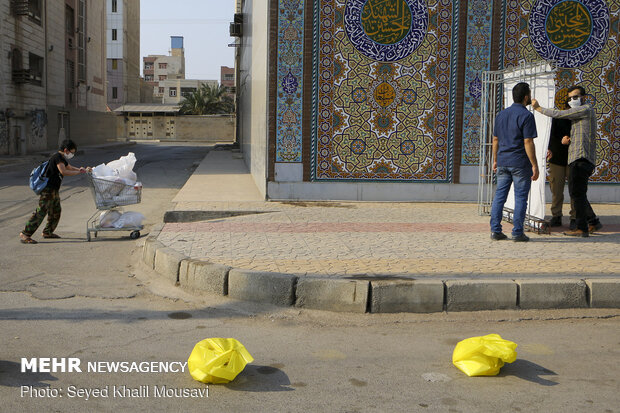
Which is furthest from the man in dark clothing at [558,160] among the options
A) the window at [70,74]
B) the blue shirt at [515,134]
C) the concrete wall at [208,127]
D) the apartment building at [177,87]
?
the apartment building at [177,87]

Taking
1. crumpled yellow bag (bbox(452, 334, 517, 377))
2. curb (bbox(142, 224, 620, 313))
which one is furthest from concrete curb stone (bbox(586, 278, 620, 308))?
crumpled yellow bag (bbox(452, 334, 517, 377))

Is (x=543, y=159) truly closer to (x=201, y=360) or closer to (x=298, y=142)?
(x=298, y=142)

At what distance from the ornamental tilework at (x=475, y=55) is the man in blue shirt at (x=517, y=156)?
11.1 ft

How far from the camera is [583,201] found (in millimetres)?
7852

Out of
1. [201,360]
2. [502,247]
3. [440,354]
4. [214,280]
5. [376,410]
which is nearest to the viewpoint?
[376,410]

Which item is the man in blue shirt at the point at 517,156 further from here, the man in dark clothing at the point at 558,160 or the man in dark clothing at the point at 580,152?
the man in dark clothing at the point at 558,160

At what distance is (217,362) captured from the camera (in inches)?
144

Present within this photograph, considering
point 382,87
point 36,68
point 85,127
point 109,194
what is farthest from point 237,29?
point 85,127

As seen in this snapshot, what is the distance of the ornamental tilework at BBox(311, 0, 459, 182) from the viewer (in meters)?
10.5

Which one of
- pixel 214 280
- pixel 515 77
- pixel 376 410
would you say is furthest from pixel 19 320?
pixel 515 77

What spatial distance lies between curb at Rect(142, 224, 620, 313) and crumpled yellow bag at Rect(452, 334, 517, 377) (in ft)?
4.48

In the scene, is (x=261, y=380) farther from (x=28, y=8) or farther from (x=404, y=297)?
(x=28, y=8)

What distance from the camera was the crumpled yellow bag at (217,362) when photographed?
3650 mm

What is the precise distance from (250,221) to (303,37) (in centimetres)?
357
